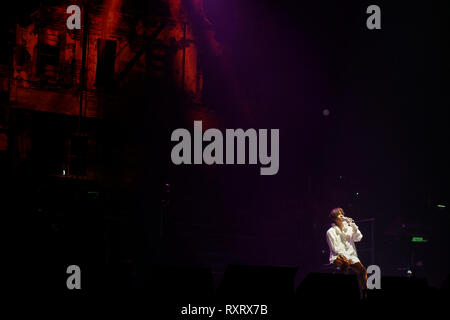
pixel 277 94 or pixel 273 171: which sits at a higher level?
pixel 277 94

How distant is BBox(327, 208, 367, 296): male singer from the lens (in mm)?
11320

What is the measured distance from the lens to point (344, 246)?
1169 cm

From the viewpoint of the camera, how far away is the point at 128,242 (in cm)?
2000

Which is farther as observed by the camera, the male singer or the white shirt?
the white shirt

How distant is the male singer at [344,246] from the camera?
37.1 feet

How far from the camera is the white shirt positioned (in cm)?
1149

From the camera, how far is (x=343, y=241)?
11758mm

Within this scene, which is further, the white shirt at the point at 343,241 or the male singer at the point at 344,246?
the white shirt at the point at 343,241

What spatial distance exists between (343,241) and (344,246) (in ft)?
0.38

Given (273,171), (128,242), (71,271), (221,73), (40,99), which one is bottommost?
(128,242)

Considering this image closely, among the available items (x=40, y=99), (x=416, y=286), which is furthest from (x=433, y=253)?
(x=40, y=99)

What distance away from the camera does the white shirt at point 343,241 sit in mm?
11492

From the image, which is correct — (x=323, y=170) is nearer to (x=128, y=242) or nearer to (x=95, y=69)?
(x=128, y=242)

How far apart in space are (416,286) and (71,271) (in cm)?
391
